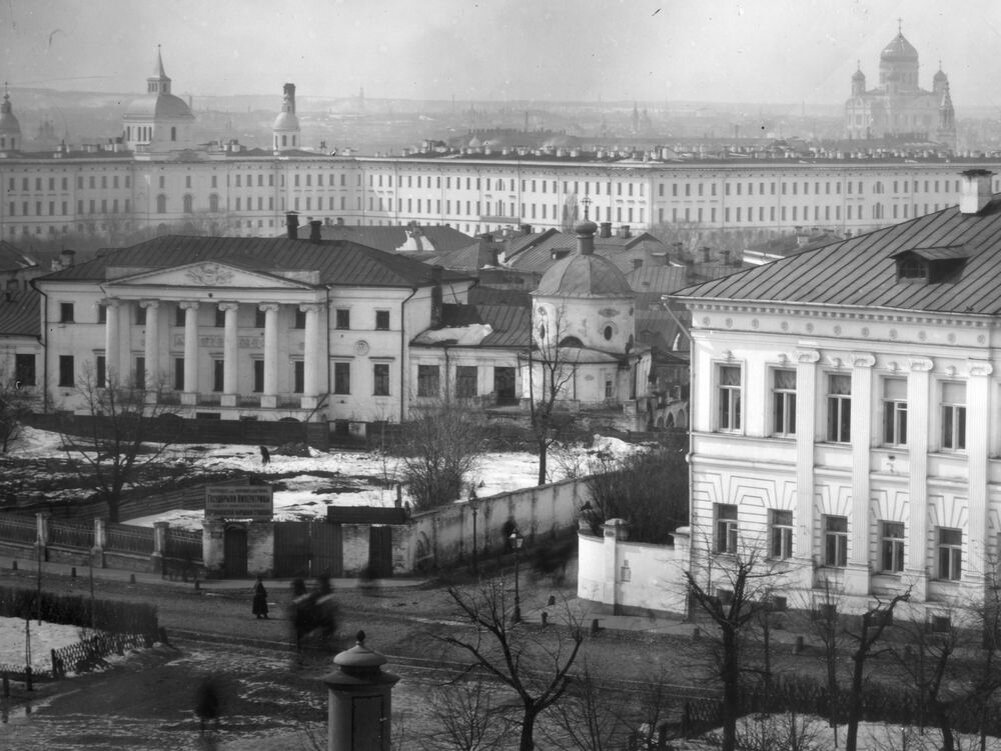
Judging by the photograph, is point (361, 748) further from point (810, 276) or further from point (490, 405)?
point (490, 405)

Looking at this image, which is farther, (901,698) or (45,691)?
(45,691)

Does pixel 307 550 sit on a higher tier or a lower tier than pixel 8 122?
lower

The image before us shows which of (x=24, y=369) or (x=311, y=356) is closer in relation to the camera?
(x=311, y=356)

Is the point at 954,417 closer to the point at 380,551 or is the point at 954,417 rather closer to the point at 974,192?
the point at 974,192

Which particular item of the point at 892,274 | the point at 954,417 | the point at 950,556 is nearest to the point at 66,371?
the point at 892,274

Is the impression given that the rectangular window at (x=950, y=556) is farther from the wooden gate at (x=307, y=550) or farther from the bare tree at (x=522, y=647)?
the wooden gate at (x=307, y=550)

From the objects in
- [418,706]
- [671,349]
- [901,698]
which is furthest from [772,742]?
[671,349]
